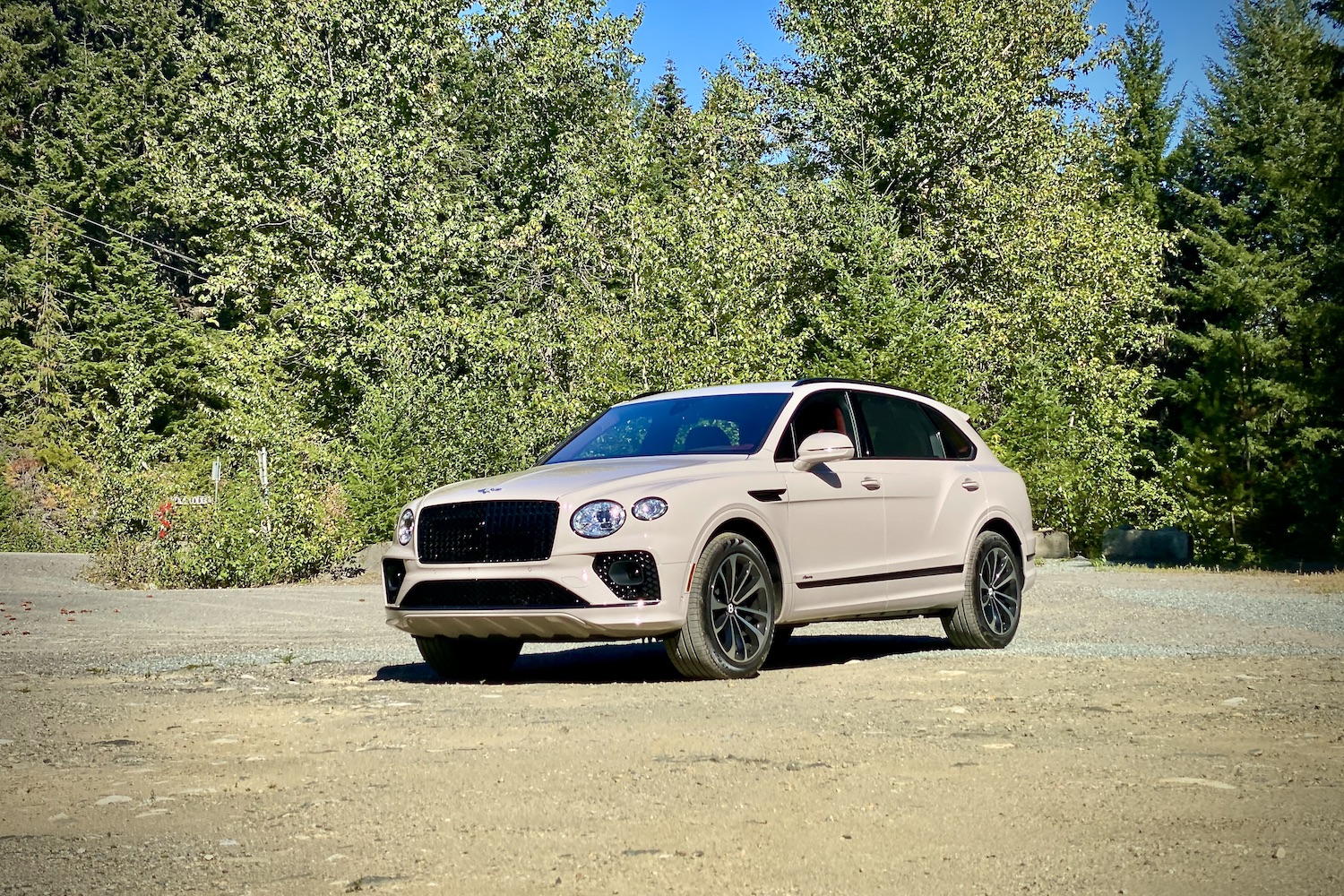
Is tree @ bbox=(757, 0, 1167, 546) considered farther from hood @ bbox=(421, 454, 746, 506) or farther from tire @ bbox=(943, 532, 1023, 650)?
hood @ bbox=(421, 454, 746, 506)

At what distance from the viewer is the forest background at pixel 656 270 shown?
2448 centimetres

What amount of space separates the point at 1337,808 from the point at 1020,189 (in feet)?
106

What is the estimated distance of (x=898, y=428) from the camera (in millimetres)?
11078

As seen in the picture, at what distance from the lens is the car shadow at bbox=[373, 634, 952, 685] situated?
9750mm

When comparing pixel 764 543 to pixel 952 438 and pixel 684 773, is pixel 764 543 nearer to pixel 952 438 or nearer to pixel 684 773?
pixel 952 438

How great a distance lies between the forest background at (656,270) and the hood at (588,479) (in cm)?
1220

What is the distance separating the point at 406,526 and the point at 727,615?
2.11 meters

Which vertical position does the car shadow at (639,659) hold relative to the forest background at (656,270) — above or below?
below

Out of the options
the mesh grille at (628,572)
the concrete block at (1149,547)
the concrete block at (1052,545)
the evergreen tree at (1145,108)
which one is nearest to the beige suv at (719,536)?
the mesh grille at (628,572)

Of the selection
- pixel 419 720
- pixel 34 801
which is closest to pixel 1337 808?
pixel 419 720

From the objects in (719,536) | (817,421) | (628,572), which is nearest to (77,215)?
(817,421)

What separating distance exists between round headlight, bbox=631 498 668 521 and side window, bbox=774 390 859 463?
1278 millimetres

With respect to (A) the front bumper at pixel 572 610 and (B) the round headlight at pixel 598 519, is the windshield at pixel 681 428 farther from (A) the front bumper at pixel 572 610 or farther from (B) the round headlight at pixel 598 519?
(A) the front bumper at pixel 572 610

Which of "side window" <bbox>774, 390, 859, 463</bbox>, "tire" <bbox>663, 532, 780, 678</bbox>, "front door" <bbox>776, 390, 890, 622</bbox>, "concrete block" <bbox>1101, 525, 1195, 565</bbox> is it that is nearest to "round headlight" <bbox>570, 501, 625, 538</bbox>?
"tire" <bbox>663, 532, 780, 678</bbox>
